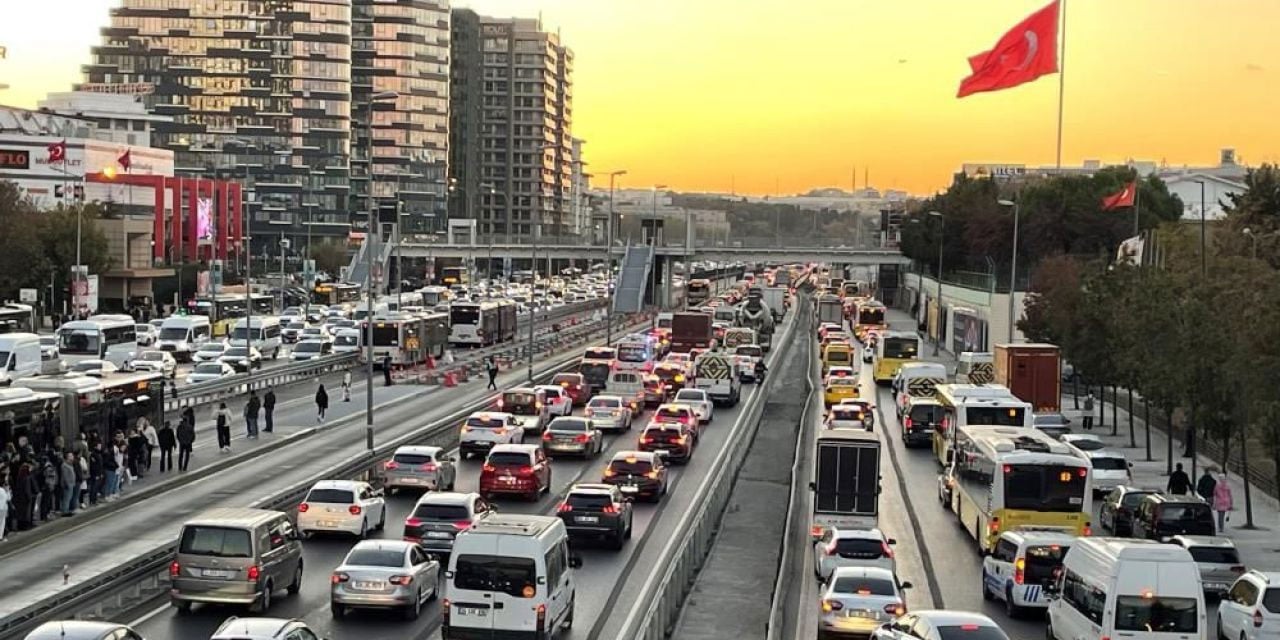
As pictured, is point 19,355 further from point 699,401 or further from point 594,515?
point 594,515

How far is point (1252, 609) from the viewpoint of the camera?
79.6ft

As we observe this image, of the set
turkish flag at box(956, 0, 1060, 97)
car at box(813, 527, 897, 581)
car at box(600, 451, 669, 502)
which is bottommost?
car at box(600, 451, 669, 502)

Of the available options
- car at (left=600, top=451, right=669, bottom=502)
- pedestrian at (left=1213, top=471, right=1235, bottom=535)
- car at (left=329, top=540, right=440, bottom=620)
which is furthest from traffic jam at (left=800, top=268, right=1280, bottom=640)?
car at (left=329, top=540, right=440, bottom=620)

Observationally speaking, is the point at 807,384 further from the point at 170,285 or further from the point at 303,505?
the point at 170,285

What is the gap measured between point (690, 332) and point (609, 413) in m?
31.8

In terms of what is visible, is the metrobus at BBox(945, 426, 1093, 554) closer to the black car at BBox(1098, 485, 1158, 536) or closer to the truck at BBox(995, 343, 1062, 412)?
the black car at BBox(1098, 485, 1158, 536)

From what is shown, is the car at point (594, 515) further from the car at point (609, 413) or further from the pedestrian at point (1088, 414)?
the pedestrian at point (1088, 414)

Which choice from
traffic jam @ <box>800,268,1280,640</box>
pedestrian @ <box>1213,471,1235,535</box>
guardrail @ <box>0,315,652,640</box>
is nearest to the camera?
traffic jam @ <box>800,268,1280,640</box>

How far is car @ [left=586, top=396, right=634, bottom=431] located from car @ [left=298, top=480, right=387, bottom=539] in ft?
68.7

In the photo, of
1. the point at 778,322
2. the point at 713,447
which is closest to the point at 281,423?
the point at 713,447

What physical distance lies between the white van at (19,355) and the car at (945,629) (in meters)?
36.7

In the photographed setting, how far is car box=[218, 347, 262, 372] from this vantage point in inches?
2632

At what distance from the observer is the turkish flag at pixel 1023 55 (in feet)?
184

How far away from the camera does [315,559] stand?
29562 millimetres
